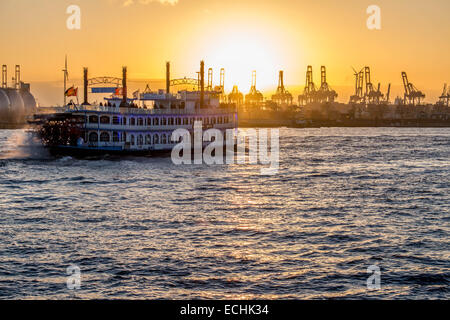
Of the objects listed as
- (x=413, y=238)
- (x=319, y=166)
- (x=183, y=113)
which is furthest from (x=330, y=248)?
(x=183, y=113)

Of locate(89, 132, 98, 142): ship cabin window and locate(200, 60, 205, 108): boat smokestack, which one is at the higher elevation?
locate(200, 60, 205, 108): boat smokestack

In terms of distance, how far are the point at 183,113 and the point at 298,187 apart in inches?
1489

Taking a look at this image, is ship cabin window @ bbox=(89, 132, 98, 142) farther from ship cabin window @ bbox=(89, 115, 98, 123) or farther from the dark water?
the dark water

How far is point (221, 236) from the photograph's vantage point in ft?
88.9

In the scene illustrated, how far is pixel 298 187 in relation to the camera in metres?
47.8

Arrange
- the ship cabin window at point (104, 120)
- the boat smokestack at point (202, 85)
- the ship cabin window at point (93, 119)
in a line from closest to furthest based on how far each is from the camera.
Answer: the ship cabin window at point (93, 119), the ship cabin window at point (104, 120), the boat smokestack at point (202, 85)

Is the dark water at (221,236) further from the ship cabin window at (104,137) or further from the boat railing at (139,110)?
the boat railing at (139,110)

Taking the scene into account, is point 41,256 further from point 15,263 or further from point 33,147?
point 33,147

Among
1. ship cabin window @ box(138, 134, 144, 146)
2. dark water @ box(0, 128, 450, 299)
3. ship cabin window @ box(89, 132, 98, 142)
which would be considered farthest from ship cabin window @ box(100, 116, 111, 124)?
dark water @ box(0, 128, 450, 299)

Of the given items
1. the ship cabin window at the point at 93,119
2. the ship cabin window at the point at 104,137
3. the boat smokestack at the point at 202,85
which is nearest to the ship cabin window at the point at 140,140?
the ship cabin window at the point at 104,137

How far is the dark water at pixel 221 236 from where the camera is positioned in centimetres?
1950

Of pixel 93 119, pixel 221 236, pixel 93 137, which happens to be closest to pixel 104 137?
pixel 93 137

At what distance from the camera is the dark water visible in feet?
64.0
